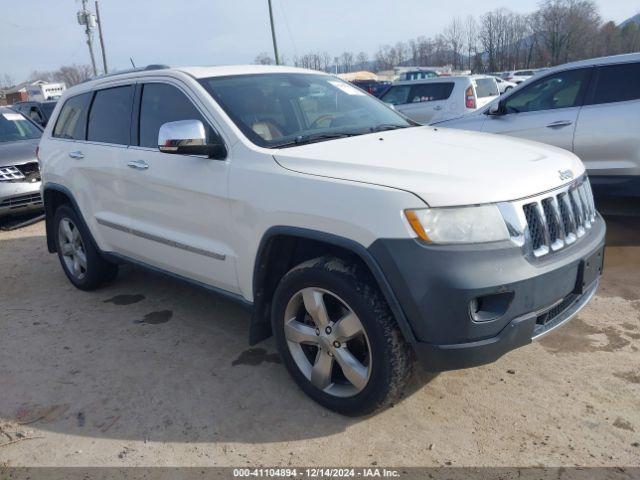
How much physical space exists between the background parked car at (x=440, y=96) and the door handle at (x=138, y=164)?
29.0 feet

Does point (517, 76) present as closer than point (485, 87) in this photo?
No

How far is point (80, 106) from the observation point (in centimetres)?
491

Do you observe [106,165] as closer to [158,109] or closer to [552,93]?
[158,109]

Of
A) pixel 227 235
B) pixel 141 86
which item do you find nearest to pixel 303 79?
pixel 141 86

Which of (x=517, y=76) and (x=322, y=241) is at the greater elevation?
(x=517, y=76)

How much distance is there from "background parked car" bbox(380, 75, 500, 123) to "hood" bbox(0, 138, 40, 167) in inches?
283

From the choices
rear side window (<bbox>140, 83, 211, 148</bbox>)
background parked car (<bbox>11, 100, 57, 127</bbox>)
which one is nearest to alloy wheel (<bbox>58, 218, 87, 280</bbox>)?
rear side window (<bbox>140, 83, 211, 148</bbox>)

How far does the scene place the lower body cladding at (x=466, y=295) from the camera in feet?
7.95

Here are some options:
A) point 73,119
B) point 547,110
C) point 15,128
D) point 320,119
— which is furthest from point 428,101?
point 320,119

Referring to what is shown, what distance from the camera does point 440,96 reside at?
12.1 m

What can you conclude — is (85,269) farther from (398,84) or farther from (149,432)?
(398,84)

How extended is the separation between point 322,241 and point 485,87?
11.1 metres

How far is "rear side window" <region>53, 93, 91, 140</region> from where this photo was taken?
482 cm

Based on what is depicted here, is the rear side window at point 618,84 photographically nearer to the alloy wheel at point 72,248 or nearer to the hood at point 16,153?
the alloy wheel at point 72,248
